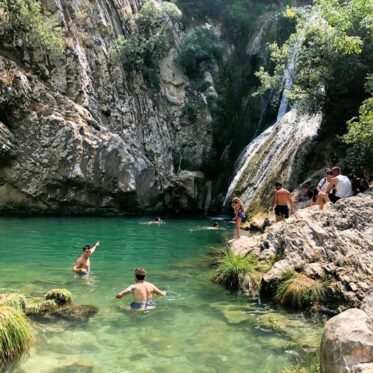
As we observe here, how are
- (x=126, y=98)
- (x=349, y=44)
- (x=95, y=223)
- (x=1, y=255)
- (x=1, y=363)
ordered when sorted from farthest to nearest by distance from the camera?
1. (x=126, y=98)
2. (x=95, y=223)
3. (x=349, y=44)
4. (x=1, y=255)
5. (x=1, y=363)

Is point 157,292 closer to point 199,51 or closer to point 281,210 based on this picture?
point 281,210

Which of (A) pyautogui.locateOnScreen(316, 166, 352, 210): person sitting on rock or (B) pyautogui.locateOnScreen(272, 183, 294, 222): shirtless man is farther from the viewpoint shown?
(B) pyautogui.locateOnScreen(272, 183, 294, 222): shirtless man

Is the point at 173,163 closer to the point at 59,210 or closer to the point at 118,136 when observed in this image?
the point at 118,136

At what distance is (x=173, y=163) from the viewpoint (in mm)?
33469

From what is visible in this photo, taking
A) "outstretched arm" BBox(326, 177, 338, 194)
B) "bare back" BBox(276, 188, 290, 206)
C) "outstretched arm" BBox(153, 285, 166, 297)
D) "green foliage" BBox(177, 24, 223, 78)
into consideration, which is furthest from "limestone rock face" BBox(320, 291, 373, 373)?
"green foliage" BBox(177, 24, 223, 78)

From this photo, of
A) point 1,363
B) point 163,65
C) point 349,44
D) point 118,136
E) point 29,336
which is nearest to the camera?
point 1,363

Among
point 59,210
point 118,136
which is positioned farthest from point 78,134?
point 59,210

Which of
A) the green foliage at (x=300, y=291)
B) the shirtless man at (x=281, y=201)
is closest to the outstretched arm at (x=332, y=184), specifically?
the shirtless man at (x=281, y=201)

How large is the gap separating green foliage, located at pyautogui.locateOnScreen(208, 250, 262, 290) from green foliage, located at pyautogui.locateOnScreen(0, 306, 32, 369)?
19.1ft

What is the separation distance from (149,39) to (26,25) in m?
9.11

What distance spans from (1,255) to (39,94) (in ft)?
48.1

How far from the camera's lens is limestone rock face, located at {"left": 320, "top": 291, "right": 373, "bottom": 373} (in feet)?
16.5

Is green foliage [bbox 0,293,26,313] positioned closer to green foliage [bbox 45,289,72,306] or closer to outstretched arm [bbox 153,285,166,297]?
green foliage [bbox 45,289,72,306]

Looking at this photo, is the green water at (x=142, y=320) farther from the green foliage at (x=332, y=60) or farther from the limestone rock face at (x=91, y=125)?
the green foliage at (x=332, y=60)
